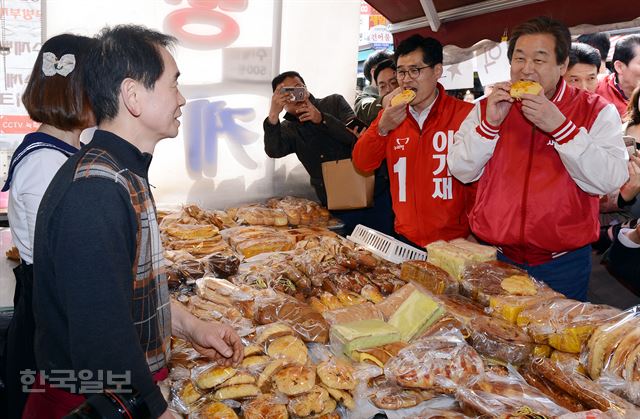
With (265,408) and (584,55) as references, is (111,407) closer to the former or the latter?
(265,408)

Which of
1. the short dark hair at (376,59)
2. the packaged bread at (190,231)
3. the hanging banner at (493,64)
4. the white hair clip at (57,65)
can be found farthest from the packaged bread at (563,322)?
the short dark hair at (376,59)

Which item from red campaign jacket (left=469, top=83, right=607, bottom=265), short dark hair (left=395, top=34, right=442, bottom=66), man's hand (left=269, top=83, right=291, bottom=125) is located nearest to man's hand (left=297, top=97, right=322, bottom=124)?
man's hand (left=269, top=83, right=291, bottom=125)

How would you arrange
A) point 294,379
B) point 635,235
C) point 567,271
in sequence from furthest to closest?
point 635,235 → point 567,271 → point 294,379

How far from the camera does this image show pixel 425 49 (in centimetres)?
327

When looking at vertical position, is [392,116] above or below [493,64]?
below

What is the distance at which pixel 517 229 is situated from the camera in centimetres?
263

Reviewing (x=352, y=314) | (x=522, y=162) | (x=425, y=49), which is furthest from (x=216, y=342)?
(x=425, y=49)

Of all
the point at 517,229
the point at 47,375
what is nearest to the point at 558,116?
the point at 517,229

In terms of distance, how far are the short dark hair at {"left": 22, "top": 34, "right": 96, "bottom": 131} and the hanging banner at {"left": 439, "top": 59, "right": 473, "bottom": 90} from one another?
124 inches

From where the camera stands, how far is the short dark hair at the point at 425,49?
10.7 feet

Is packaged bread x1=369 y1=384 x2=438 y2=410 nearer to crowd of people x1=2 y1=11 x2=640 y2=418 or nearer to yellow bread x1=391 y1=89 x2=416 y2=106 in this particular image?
crowd of people x1=2 y1=11 x2=640 y2=418

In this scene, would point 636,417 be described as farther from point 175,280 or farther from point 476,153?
point 175,280

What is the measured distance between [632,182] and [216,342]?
268cm

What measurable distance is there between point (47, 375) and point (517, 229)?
2.18 meters
